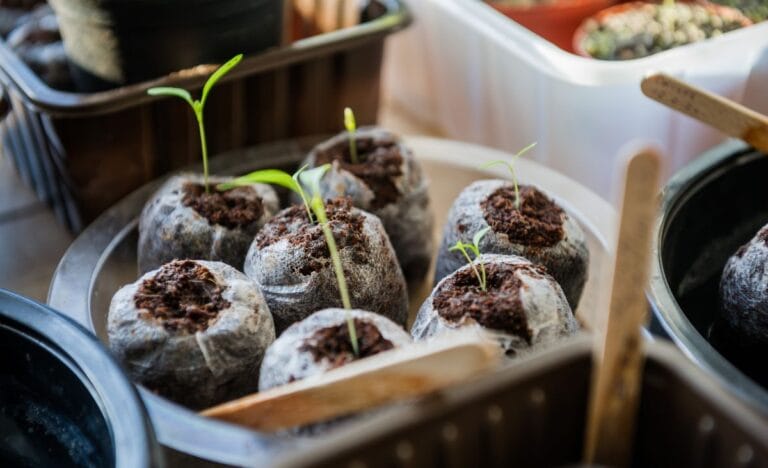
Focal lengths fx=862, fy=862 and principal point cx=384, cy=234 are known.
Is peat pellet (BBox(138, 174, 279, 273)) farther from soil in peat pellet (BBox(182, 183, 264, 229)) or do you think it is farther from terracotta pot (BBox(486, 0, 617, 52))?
terracotta pot (BBox(486, 0, 617, 52))

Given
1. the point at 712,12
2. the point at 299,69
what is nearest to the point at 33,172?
the point at 299,69

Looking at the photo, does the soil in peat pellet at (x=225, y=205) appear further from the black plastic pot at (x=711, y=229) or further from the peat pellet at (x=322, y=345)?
the black plastic pot at (x=711, y=229)

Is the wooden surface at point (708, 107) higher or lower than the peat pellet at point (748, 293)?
higher

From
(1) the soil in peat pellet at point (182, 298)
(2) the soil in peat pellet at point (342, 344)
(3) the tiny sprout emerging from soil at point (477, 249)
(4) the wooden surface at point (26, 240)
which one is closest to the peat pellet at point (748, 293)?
(3) the tiny sprout emerging from soil at point (477, 249)

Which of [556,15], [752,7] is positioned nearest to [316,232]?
[556,15]

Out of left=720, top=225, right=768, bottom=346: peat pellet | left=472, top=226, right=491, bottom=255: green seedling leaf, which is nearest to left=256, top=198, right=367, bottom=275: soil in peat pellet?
left=472, top=226, right=491, bottom=255: green seedling leaf

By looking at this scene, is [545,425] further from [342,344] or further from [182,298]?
[182,298]
